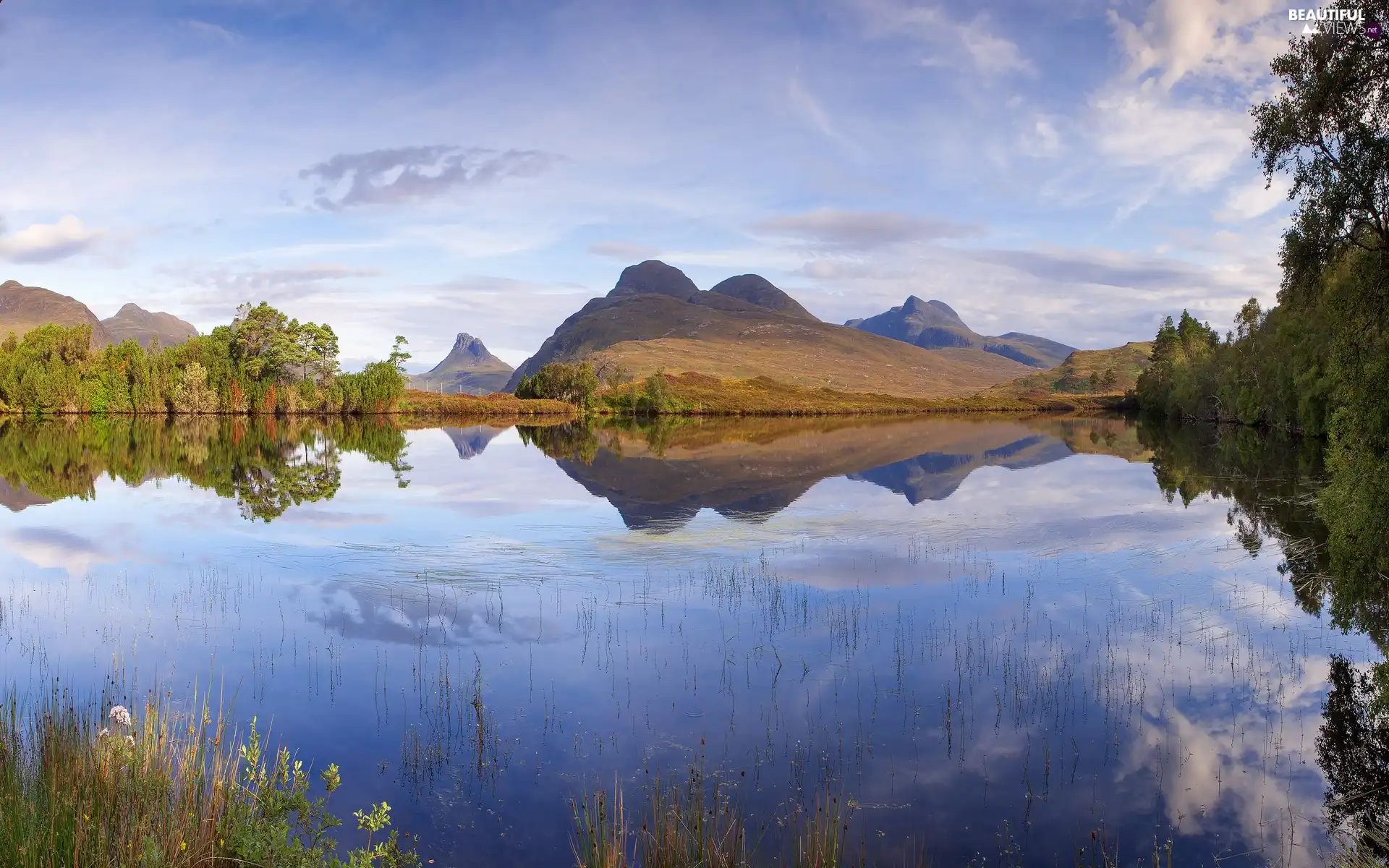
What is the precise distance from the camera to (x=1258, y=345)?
83125 millimetres

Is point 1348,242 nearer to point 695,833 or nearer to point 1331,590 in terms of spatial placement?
point 1331,590

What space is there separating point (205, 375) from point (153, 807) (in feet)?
451

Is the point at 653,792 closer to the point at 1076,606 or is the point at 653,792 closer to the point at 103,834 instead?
the point at 103,834

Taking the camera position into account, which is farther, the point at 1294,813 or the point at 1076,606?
the point at 1076,606

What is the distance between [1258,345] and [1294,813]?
87794 millimetres

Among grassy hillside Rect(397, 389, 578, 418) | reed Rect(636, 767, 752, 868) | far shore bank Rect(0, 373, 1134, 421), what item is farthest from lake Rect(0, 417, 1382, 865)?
grassy hillside Rect(397, 389, 578, 418)

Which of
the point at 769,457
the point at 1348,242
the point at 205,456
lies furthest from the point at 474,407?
the point at 1348,242

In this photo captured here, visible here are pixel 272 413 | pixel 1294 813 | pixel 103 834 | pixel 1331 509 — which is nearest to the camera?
pixel 103 834

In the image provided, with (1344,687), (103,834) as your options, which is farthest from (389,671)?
(1344,687)

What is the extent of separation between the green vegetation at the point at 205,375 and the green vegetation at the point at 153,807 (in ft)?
436

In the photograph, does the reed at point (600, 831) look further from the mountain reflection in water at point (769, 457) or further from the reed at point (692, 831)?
the mountain reflection in water at point (769, 457)

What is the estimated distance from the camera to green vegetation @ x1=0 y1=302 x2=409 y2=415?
394 ft

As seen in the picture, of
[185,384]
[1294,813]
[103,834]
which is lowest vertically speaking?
[1294,813]

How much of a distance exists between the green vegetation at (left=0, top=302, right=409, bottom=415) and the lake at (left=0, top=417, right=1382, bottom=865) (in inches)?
3870
